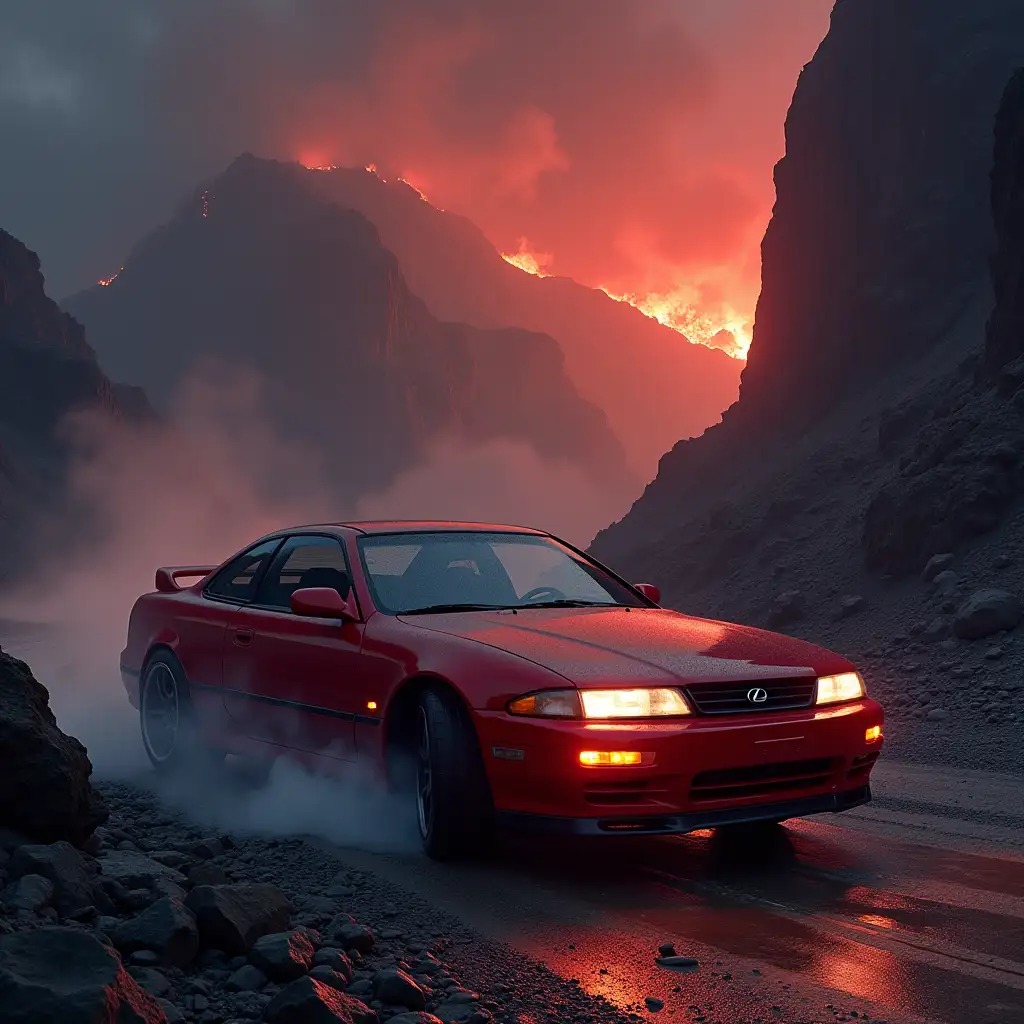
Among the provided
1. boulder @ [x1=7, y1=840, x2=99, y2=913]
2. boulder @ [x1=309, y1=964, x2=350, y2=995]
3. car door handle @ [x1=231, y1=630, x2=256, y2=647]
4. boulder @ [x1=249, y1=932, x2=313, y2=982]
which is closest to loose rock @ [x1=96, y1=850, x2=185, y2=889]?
boulder @ [x1=7, y1=840, x2=99, y2=913]

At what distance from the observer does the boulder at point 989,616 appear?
13.7 m

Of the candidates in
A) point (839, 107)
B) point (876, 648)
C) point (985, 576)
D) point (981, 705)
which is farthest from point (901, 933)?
point (839, 107)

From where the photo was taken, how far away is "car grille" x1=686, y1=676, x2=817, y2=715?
462 centimetres

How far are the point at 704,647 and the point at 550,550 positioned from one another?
1.73m

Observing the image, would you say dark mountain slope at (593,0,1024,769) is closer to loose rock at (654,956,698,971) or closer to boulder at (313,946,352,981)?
loose rock at (654,956,698,971)

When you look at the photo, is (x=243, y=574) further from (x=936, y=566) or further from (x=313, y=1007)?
(x=936, y=566)

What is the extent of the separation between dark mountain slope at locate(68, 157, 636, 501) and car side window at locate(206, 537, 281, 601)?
14731cm

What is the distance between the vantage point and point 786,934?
400cm

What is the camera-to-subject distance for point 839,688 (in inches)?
200

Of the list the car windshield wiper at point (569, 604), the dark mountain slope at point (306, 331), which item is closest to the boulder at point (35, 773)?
the car windshield wiper at point (569, 604)

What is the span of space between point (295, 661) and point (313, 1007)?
2892 millimetres

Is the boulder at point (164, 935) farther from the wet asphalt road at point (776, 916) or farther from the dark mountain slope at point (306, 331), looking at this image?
the dark mountain slope at point (306, 331)

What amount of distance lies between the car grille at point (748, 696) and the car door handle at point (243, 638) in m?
2.70

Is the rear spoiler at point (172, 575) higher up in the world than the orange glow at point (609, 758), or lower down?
higher up
